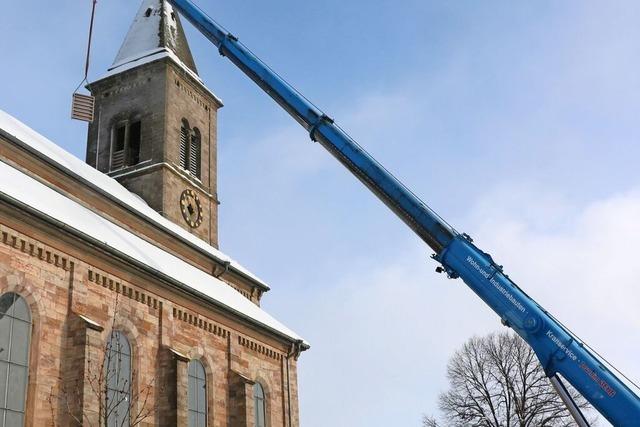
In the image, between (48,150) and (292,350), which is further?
(292,350)

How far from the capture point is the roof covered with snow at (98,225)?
17.9 m

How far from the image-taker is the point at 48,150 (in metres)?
23.6

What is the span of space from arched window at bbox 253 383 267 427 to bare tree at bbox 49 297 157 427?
213 inches

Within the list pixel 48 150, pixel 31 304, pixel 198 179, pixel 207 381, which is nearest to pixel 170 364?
pixel 207 381

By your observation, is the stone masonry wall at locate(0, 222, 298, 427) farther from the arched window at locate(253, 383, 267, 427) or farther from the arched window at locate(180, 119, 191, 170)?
the arched window at locate(180, 119, 191, 170)

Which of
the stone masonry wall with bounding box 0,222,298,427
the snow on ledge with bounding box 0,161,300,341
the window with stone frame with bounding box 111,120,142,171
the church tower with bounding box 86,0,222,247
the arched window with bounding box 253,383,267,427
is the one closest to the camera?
the stone masonry wall with bounding box 0,222,298,427

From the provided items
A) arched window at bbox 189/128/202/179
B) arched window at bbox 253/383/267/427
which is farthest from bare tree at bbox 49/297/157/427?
arched window at bbox 189/128/202/179

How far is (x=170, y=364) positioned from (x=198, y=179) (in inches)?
634

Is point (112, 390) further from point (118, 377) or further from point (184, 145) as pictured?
point (184, 145)

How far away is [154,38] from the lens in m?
36.2

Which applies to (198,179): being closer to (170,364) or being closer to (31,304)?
(170,364)

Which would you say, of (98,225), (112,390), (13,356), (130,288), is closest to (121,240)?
(98,225)

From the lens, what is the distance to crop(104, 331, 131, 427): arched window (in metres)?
17.7

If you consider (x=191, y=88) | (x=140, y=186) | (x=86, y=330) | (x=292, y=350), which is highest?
(x=191, y=88)
